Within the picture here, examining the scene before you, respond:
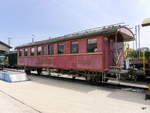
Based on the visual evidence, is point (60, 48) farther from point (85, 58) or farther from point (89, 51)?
point (89, 51)

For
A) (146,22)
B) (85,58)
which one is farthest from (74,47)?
(146,22)

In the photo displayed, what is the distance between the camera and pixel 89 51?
31.2 ft

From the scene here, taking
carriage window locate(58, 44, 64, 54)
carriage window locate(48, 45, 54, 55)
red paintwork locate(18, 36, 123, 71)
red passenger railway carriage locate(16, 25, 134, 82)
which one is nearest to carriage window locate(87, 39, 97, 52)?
red passenger railway carriage locate(16, 25, 134, 82)

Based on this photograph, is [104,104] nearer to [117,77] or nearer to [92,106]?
[92,106]

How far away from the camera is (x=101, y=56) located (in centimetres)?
880

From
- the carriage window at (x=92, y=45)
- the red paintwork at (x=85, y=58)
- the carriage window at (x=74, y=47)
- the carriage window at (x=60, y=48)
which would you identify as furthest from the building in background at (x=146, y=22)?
the carriage window at (x=60, y=48)

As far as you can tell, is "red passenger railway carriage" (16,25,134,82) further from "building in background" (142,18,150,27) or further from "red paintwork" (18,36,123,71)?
"building in background" (142,18,150,27)

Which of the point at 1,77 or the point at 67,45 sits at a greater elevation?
the point at 67,45

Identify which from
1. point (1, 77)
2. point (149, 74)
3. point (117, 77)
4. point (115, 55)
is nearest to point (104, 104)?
point (117, 77)

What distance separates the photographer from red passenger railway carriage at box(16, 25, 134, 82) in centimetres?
893

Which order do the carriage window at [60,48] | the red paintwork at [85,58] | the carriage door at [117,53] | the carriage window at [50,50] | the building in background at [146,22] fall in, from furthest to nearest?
1. the carriage window at [50,50]
2. the carriage window at [60,48]
3. the carriage door at [117,53]
4. the red paintwork at [85,58]
5. the building in background at [146,22]

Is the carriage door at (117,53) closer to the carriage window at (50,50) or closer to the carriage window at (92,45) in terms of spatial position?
the carriage window at (92,45)

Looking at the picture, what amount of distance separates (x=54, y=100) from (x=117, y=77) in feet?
12.4

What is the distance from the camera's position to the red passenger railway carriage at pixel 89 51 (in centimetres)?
893
